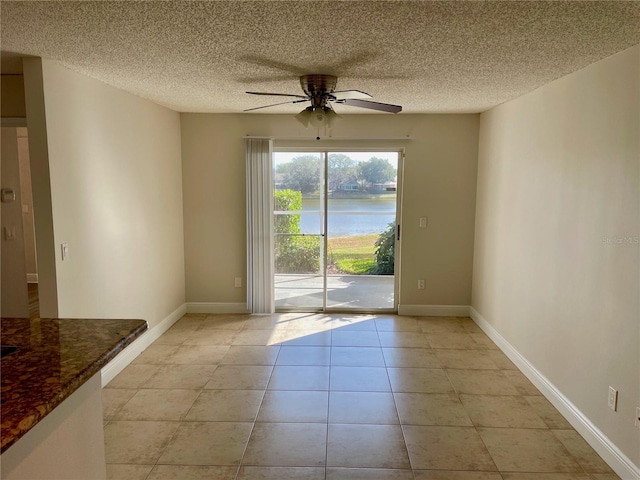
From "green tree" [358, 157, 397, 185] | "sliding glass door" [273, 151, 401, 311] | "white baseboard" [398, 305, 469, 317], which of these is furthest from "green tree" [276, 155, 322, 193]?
"white baseboard" [398, 305, 469, 317]

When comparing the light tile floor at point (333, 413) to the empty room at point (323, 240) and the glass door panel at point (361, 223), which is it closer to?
the empty room at point (323, 240)

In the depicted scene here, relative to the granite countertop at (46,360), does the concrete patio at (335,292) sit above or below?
below

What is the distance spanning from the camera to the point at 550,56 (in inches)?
101

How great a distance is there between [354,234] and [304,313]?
1.16 m

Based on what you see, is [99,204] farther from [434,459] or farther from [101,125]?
[434,459]

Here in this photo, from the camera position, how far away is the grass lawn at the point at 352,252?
532cm

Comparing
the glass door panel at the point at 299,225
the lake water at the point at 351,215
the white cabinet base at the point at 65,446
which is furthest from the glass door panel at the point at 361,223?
the white cabinet base at the point at 65,446

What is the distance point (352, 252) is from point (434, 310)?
122 centimetres

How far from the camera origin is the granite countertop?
1.09 metres

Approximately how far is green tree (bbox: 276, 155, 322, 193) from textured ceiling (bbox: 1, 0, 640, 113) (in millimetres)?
1707

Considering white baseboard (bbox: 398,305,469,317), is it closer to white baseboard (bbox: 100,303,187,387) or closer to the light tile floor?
the light tile floor

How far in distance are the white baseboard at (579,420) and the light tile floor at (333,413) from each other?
2.0 inches

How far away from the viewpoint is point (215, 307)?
5352mm

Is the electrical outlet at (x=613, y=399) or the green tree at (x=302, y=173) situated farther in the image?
the green tree at (x=302, y=173)
